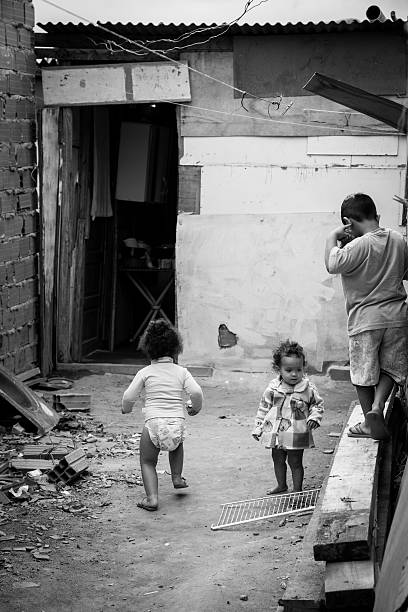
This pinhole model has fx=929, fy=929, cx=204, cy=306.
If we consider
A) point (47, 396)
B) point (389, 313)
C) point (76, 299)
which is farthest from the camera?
point (76, 299)

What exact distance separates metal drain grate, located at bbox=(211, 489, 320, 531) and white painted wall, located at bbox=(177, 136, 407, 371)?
14.2 feet

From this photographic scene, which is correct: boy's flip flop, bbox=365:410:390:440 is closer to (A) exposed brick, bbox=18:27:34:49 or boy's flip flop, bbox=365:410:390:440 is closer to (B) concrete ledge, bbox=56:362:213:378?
(B) concrete ledge, bbox=56:362:213:378

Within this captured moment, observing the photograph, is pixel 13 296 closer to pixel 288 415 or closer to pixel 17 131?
pixel 17 131

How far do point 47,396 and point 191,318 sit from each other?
1974 millimetres

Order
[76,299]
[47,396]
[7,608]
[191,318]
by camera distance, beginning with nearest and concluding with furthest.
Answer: [7,608]
[47,396]
[191,318]
[76,299]

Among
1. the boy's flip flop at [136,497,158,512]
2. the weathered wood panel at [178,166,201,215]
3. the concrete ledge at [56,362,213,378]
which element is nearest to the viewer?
the boy's flip flop at [136,497,158,512]

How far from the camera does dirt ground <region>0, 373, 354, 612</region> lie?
4.85 metres

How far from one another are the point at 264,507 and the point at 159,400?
3.36 feet

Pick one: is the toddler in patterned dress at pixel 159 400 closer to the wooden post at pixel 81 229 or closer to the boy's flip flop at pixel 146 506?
the boy's flip flop at pixel 146 506

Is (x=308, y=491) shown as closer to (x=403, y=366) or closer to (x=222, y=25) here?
(x=403, y=366)

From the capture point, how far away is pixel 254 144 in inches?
416

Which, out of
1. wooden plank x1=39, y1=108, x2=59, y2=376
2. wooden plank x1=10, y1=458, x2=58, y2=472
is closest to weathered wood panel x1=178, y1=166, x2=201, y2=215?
wooden plank x1=39, y1=108, x2=59, y2=376

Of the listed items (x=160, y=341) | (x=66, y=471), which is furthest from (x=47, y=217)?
(x=160, y=341)

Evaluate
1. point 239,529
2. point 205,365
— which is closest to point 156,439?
point 239,529
